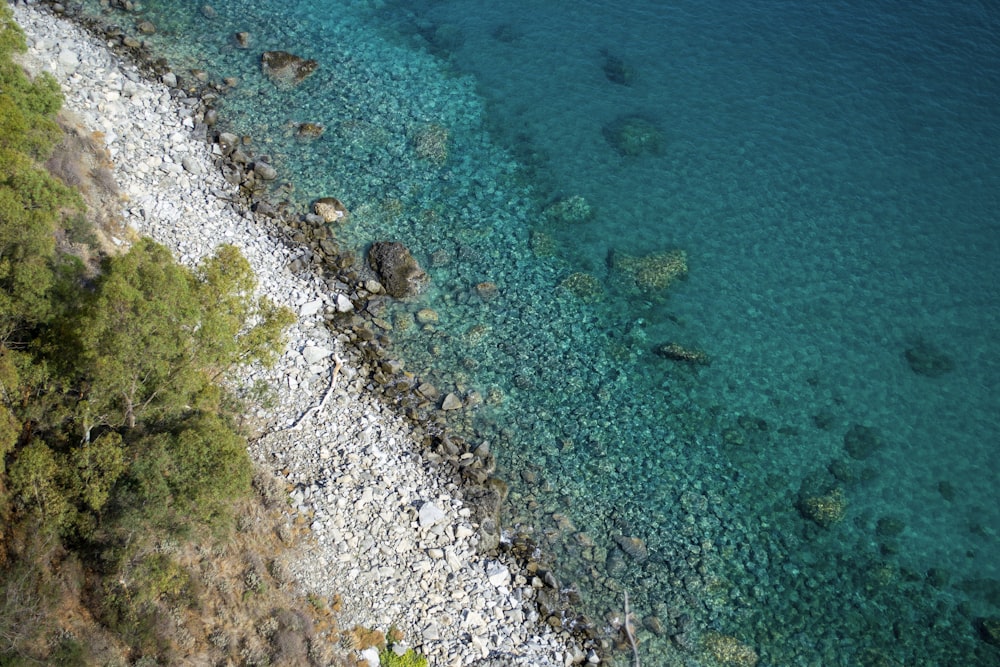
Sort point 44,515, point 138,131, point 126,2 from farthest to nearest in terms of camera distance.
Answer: point 126,2 → point 138,131 → point 44,515

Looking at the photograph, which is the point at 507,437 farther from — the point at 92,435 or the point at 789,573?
the point at 92,435

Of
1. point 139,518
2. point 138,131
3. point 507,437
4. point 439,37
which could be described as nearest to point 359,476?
point 507,437

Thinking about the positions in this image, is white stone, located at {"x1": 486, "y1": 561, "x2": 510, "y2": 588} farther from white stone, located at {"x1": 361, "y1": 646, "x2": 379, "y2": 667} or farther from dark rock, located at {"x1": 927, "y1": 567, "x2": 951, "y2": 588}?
dark rock, located at {"x1": 927, "y1": 567, "x2": 951, "y2": 588}

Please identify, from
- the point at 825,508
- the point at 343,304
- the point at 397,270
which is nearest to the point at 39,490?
the point at 343,304

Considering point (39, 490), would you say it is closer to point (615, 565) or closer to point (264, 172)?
point (615, 565)

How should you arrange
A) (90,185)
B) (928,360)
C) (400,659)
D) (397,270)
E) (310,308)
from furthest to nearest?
(928,360)
(397,270)
(310,308)
(90,185)
(400,659)

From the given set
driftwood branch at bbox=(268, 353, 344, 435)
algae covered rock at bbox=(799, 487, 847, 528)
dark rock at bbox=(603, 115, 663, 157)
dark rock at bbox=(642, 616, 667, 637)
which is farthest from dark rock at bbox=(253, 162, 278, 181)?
algae covered rock at bbox=(799, 487, 847, 528)
